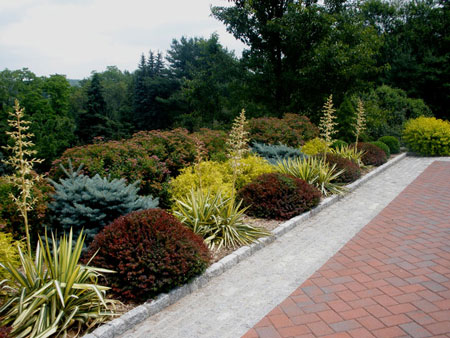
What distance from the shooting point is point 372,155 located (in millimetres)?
11305

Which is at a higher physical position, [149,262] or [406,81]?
[406,81]

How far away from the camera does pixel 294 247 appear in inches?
198

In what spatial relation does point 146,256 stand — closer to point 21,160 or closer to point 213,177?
point 21,160

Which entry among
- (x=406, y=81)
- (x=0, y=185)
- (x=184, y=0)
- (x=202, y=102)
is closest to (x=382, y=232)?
(x=0, y=185)

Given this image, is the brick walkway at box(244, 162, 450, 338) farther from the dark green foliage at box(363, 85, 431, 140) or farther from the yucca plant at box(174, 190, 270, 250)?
the dark green foliage at box(363, 85, 431, 140)

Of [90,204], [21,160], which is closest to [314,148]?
[90,204]

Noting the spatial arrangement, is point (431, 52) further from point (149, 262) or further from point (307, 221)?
point (149, 262)

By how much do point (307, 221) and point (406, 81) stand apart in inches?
893

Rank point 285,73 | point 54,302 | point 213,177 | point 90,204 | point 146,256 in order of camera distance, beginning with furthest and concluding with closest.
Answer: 1. point 285,73
2. point 213,177
3. point 90,204
4. point 146,256
5. point 54,302

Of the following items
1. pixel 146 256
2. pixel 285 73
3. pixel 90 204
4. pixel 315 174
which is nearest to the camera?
pixel 146 256

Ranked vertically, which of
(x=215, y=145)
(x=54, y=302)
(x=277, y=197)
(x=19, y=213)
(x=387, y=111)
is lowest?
(x=54, y=302)

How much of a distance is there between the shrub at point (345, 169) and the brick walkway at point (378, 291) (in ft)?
9.34

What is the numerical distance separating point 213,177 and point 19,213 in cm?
328

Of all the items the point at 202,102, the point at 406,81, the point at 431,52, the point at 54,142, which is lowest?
the point at 54,142
